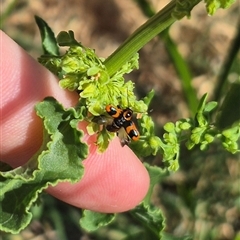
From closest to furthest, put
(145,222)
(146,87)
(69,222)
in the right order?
(145,222) < (69,222) < (146,87)

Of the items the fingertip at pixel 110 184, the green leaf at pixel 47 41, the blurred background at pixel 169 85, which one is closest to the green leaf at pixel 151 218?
the fingertip at pixel 110 184

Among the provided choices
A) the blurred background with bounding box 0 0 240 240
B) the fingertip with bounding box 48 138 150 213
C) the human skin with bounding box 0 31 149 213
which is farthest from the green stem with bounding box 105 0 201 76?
the blurred background with bounding box 0 0 240 240

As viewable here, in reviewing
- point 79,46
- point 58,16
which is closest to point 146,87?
point 58,16

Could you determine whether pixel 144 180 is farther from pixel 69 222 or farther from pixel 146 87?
pixel 146 87

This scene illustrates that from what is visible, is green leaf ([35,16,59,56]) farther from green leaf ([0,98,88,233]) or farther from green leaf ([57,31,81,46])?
green leaf ([0,98,88,233])

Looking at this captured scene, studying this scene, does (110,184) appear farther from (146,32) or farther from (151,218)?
(146,32)

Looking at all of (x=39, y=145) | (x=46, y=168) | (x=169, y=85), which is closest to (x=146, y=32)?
(x=46, y=168)

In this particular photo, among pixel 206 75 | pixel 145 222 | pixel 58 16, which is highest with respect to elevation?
pixel 58 16
